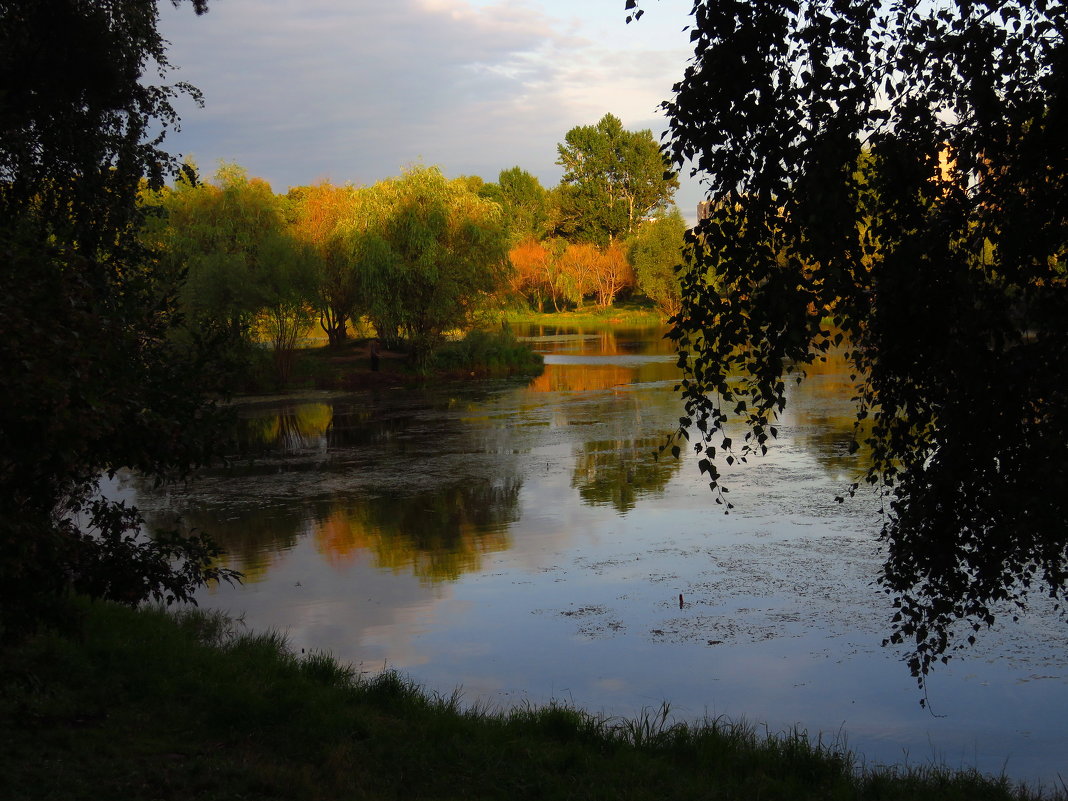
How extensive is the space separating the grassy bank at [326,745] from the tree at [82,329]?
679 mm

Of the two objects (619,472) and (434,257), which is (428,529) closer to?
(619,472)

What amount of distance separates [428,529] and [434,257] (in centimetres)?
2392

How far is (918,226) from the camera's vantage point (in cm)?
577

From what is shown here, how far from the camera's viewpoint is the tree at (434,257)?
3891 cm

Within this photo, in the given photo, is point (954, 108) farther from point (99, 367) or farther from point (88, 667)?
point (88, 667)

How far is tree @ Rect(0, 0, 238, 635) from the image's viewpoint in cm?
496

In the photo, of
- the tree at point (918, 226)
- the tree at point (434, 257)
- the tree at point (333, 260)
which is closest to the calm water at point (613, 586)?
the tree at point (918, 226)

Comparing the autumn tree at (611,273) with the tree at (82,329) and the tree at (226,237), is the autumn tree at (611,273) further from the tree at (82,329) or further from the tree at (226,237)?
the tree at (82,329)

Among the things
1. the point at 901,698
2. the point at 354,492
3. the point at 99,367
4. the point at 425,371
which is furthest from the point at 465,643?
the point at 425,371

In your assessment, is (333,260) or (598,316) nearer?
(333,260)

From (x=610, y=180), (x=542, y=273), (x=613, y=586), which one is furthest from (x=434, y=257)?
(x=610, y=180)

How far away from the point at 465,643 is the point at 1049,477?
743 cm

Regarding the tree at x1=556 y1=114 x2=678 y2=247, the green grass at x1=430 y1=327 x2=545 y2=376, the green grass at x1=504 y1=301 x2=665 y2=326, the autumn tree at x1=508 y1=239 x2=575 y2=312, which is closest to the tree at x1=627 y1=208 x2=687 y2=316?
the green grass at x1=504 y1=301 x2=665 y2=326

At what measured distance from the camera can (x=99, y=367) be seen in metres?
5.58
